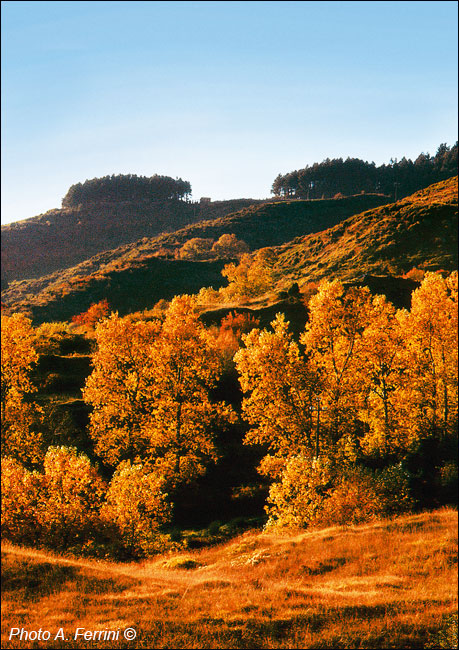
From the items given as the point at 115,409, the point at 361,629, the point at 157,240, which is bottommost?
the point at 361,629

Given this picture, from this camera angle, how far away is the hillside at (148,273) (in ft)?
388

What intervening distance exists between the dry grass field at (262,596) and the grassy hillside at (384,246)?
2760 inches

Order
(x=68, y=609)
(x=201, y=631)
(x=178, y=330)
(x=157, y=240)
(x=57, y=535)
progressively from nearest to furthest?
(x=201, y=631)
(x=68, y=609)
(x=57, y=535)
(x=178, y=330)
(x=157, y=240)

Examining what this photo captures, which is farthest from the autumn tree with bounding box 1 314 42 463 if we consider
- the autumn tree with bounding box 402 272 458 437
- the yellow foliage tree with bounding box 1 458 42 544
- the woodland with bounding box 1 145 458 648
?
the autumn tree with bounding box 402 272 458 437

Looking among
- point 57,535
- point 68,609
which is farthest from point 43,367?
point 68,609

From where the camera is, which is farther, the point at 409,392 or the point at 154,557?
the point at 409,392

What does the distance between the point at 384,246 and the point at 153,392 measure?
256ft

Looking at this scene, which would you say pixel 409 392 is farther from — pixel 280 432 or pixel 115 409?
pixel 115 409

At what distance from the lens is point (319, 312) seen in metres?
35.8

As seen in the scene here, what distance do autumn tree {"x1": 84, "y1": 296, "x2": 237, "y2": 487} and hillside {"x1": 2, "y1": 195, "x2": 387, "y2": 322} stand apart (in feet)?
259

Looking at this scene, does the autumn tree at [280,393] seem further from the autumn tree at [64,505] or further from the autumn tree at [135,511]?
the autumn tree at [64,505]

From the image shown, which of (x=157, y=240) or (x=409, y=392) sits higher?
(x=157, y=240)

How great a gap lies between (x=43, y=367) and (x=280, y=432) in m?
32.8

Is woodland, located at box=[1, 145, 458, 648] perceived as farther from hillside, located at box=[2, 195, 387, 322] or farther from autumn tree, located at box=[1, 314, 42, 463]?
hillside, located at box=[2, 195, 387, 322]
